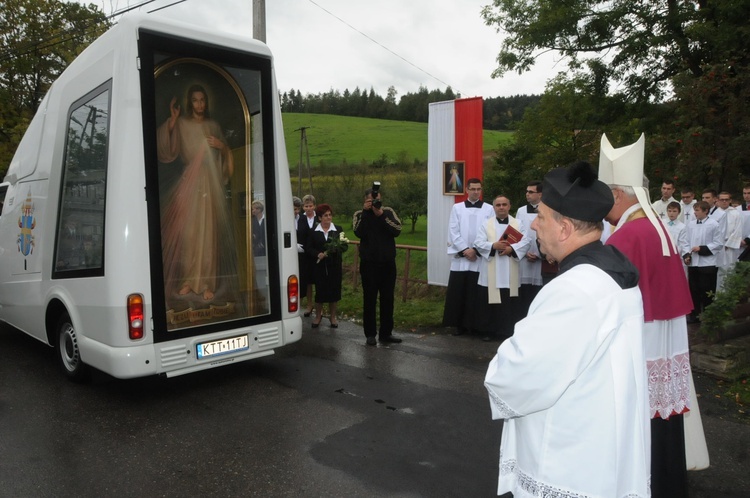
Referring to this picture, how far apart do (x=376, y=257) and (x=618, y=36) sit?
18.0 m

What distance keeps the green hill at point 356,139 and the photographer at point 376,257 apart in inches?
1652

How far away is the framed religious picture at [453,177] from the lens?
32.2ft

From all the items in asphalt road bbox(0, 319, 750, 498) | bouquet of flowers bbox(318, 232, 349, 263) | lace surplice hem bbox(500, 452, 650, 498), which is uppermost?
bouquet of flowers bbox(318, 232, 349, 263)

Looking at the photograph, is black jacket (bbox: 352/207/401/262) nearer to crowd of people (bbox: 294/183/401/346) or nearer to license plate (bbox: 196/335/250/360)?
crowd of people (bbox: 294/183/401/346)

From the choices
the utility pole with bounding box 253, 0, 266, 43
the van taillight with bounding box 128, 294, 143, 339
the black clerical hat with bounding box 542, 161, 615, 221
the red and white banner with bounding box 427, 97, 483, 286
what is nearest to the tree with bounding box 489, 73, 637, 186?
the red and white banner with bounding box 427, 97, 483, 286

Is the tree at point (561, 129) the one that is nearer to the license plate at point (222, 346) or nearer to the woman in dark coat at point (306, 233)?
the woman in dark coat at point (306, 233)

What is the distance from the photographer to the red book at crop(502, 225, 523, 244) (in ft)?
27.1

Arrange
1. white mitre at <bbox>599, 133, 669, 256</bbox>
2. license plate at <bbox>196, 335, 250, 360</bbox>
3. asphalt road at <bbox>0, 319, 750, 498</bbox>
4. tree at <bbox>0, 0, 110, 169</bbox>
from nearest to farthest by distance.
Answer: white mitre at <bbox>599, 133, 669, 256</bbox>, asphalt road at <bbox>0, 319, 750, 498</bbox>, license plate at <bbox>196, 335, 250, 360</bbox>, tree at <bbox>0, 0, 110, 169</bbox>

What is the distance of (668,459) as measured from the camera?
11.4 feet

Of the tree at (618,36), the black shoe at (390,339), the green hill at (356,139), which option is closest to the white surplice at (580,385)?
the black shoe at (390,339)

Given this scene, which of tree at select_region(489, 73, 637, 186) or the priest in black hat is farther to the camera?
tree at select_region(489, 73, 637, 186)

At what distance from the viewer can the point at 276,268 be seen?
6.17 metres

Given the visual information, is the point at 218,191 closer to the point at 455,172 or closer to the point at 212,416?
the point at 212,416

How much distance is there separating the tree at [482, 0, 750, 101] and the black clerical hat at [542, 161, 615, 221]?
18.6m
